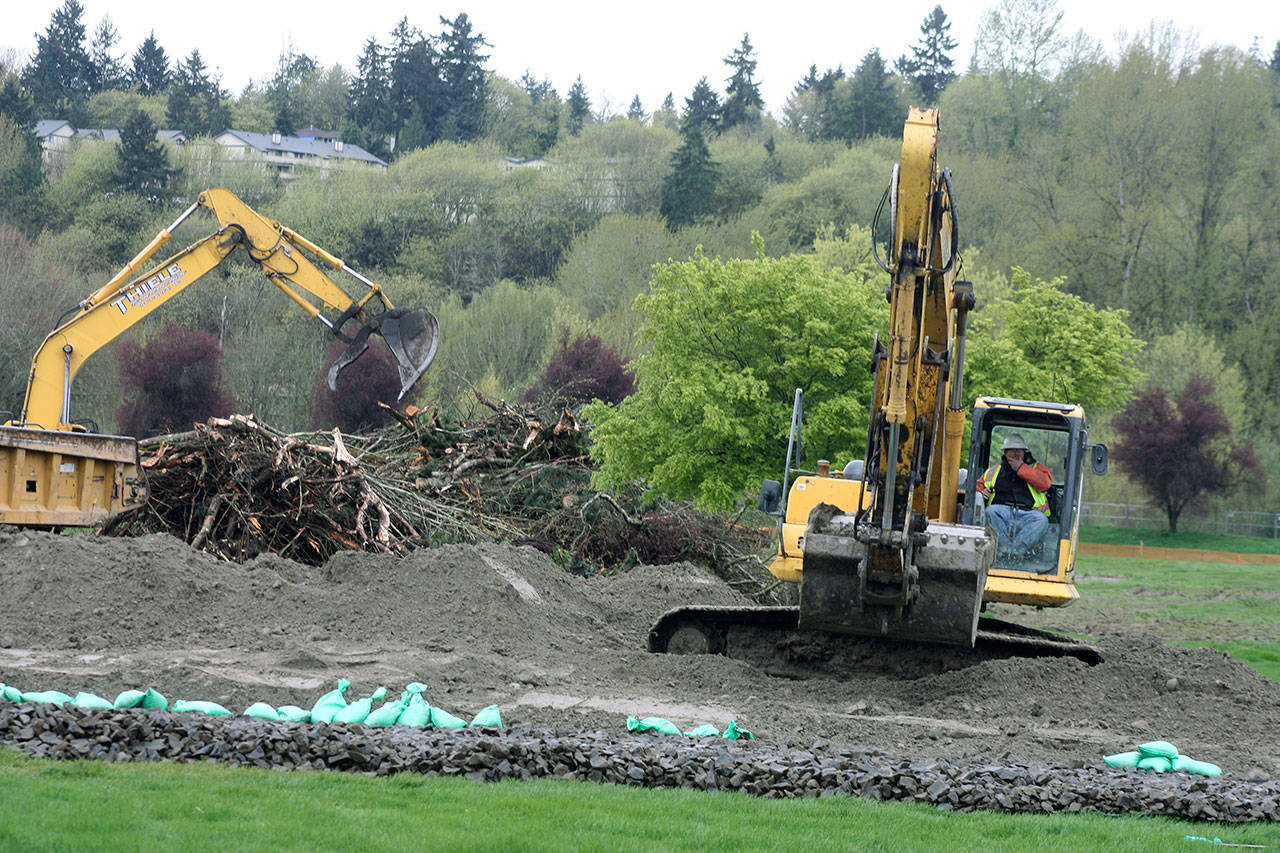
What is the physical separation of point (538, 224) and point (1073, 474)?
176ft

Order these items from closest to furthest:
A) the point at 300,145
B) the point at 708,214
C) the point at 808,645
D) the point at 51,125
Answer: the point at 808,645, the point at 708,214, the point at 51,125, the point at 300,145

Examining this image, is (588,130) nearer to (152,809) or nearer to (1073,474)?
(1073,474)

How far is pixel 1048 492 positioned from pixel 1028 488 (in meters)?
0.19

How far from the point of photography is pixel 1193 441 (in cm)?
4006

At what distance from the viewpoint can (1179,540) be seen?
1601 inches

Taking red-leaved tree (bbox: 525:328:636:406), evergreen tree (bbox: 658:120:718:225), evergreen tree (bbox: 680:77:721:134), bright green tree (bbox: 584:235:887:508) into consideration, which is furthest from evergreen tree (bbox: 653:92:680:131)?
bright green tree (bbox: 584:235:887:508)

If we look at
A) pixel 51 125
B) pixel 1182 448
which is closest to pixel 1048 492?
pixel 1182 448

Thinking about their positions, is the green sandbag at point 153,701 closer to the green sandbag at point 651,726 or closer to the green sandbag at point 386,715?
the green sandbag at point 386,715

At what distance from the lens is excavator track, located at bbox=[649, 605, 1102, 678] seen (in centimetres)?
1099

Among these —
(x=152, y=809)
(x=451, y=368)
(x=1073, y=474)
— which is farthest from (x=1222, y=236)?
(x=152, y=809)

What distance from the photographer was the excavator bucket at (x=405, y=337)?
16688 millimetres

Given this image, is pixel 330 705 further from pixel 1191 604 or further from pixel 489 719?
pixel 1191 604

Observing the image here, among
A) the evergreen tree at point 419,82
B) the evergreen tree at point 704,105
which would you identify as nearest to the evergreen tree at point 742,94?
the evergreen tree at point 704,105

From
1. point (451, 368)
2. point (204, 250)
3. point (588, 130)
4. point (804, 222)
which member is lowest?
point (451, 368)
